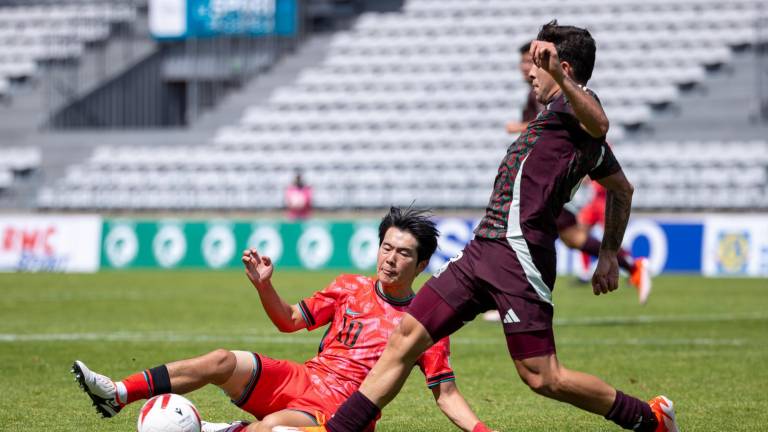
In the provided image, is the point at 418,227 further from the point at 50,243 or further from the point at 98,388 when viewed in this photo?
the point at 50,243

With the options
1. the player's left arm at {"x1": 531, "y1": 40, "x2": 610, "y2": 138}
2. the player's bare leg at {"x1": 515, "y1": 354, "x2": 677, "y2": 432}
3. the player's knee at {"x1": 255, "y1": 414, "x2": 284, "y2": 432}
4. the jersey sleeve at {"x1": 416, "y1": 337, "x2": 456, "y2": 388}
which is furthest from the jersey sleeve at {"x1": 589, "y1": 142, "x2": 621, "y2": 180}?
the player's knee at {"x1": 255, "y1": 414, "x2": 284, "y2": 432}

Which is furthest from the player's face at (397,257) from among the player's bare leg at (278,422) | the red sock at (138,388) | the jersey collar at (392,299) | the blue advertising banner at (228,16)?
the blue advertising banner at (228,16)

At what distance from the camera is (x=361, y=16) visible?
35.3m

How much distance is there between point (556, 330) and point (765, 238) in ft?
33.7

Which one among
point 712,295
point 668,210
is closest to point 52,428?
point 712,295

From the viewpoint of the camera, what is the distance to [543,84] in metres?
5.30

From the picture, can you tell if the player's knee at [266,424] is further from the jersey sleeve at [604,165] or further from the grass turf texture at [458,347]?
the jersey sleeve at [604,165]

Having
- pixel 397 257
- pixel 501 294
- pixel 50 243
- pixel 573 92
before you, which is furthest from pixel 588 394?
pixel 50 243

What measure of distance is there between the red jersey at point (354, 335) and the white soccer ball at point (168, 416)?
28.2 inches

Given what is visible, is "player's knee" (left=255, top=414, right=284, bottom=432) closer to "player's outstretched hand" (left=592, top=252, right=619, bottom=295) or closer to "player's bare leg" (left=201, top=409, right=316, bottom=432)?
"player's bare leg" (left=201, top=409, right=316, bottom=432)

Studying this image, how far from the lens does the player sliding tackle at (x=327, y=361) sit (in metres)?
5.43

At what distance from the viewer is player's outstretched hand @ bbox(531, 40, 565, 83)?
4.80 m

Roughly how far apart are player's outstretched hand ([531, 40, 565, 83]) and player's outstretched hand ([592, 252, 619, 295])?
1.12 meters

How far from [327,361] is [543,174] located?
1.53 m
